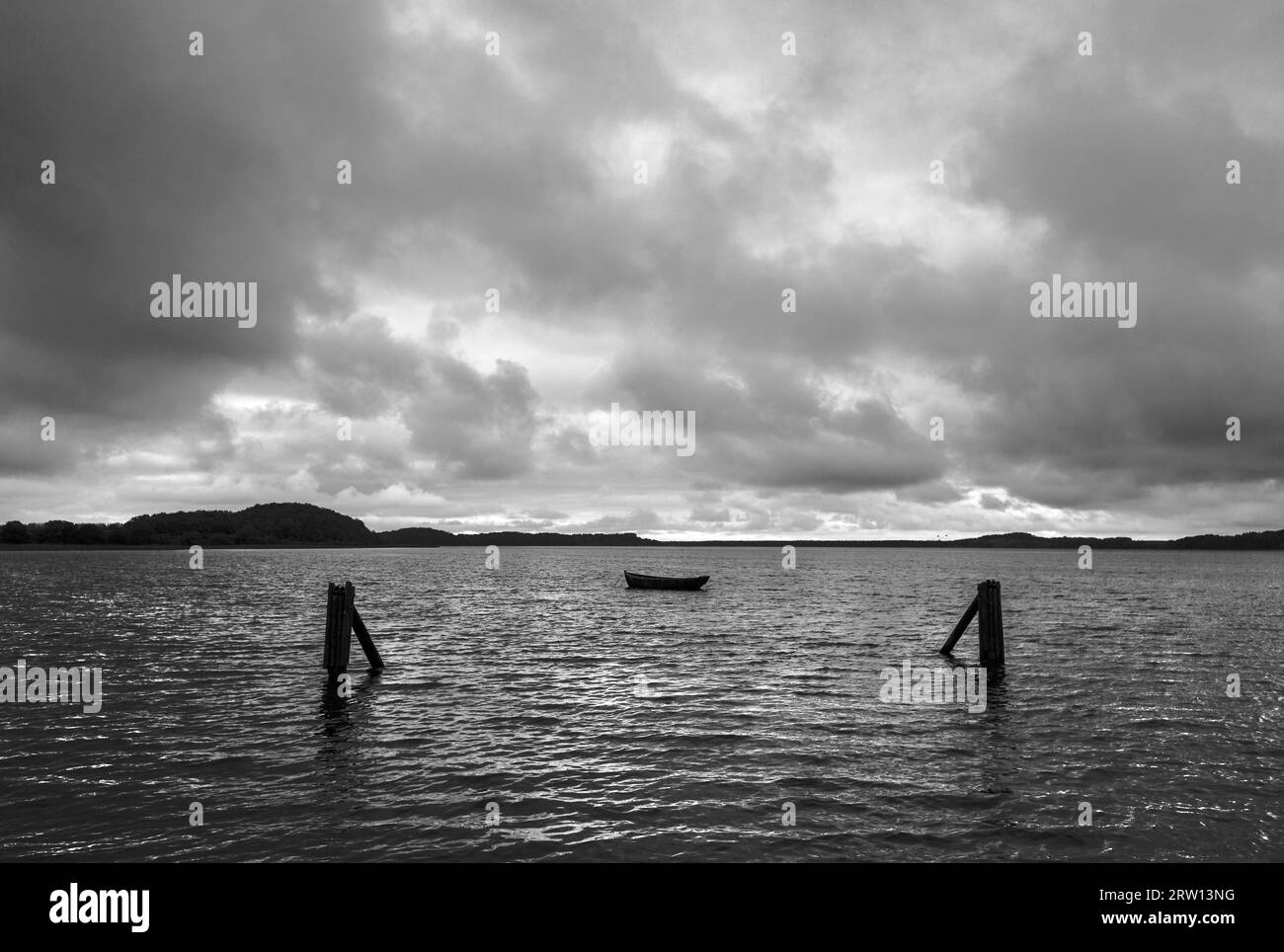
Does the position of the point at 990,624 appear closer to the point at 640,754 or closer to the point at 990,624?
the point at 990,624

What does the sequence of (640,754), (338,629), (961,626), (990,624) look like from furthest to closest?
1. (961,626)
2. (990,624)
3. (338,629)
4. (640,754)

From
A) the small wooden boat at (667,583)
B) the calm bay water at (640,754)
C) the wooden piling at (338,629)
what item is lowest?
the small wooden boat at (667,583)

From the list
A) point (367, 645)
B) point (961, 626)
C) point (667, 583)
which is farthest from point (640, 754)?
point (667, 583)

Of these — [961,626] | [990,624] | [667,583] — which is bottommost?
[667,583]

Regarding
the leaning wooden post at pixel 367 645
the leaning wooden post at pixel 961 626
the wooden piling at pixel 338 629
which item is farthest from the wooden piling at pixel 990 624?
the wooden piling at pixel 338 629

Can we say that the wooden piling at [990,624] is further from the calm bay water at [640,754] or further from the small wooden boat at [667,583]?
the small wooden boat at [667,583]

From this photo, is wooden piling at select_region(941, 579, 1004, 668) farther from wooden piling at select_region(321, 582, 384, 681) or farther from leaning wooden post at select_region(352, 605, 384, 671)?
wooden piling at select_region(321, 582, 384, 681)

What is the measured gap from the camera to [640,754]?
1850 cm

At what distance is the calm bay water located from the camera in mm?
13055

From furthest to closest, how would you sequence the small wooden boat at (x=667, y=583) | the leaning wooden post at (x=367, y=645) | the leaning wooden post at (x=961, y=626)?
1. the small wooden boat at (x=667, y=583)
2. the leaning wooden post at (x=961, y=626)
3. the leaning wooden post at (x=367, y=645)

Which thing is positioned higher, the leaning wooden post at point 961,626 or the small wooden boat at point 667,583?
the leaning wooden post at point 961,626

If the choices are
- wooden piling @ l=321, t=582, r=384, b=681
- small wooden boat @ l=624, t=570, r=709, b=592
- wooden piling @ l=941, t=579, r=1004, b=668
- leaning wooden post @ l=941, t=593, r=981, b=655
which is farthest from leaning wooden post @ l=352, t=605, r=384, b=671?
small wooden boat @ l=624, t=570, r=709, b=592

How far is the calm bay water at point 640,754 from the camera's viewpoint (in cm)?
1305
